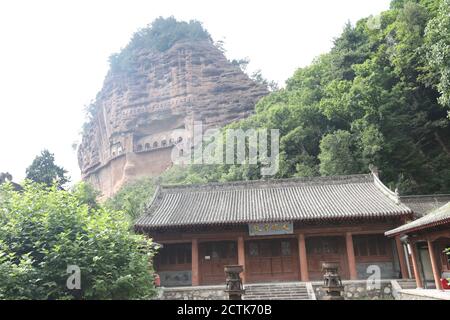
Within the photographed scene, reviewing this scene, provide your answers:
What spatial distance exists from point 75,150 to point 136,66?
16.4 meters

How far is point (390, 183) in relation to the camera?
23.6m

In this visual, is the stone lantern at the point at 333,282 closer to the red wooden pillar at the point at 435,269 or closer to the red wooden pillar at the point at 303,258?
the red wooden pillar at the point at 435,269

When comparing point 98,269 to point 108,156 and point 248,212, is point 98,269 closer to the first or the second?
point 248,212

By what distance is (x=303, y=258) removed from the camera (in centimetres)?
1611

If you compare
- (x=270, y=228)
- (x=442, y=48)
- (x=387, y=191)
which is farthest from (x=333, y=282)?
(x=442, y=48)

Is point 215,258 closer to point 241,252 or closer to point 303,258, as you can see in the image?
point 241,252

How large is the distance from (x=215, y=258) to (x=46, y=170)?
2345 cm

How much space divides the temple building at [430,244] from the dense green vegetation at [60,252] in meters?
8.62

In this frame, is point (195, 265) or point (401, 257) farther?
point (195, 265)

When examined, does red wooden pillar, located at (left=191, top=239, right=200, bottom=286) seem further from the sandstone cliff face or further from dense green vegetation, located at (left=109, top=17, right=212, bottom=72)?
dense green vegetation, located at (left=109, top=17, right=212, bottom=72)

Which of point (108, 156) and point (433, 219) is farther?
point (108, 156)

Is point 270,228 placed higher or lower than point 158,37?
lower

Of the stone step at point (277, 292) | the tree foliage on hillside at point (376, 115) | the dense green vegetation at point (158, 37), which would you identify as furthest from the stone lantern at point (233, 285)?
the dense green vegetation at point (158, 37)
